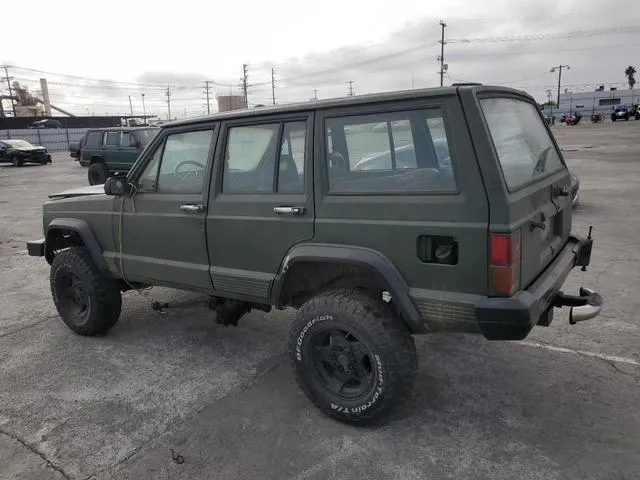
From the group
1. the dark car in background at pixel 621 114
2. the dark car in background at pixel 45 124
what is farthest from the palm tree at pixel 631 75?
the dark car in background at pixel 45 124

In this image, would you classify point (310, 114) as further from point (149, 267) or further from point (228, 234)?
point (149, 267)

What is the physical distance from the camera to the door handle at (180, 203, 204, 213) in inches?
139

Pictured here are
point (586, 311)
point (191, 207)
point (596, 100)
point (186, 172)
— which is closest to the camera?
point (586, 311)

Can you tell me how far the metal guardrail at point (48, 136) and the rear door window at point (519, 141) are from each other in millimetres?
46052

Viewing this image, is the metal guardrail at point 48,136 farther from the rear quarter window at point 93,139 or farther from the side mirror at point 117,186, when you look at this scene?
the side mirror at point 117,186

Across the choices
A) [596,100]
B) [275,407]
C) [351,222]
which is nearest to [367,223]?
[351,222]

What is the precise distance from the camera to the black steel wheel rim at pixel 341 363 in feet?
9.83

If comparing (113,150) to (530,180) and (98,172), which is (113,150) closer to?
(98,172)

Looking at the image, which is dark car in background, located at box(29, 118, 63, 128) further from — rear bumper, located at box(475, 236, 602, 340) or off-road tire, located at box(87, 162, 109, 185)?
rear bumper, located at box(475, 236, 602, 340)

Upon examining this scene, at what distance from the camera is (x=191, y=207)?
3561 mm

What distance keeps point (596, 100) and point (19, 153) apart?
3708 inches

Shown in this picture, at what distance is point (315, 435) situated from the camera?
297 cm

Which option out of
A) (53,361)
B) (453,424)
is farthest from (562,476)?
(53,361)

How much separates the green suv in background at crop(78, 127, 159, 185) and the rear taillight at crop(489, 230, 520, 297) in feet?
51.3
